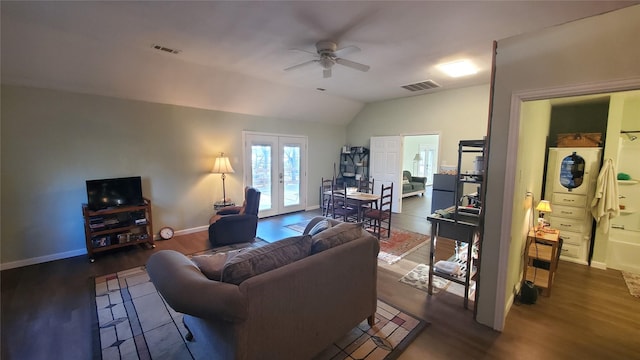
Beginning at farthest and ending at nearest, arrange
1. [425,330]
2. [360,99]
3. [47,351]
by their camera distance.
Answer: [360,99] → [425,330] → [47,351]

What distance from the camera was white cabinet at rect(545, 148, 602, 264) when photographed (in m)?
3.65

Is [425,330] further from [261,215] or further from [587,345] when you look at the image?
[261,215]

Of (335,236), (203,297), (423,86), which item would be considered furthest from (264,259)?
(423,86)

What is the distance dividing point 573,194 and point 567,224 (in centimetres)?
46

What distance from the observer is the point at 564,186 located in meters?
3.85

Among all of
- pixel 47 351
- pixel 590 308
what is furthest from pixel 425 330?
pixel 47 351

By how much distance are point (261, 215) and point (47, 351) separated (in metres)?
4.16

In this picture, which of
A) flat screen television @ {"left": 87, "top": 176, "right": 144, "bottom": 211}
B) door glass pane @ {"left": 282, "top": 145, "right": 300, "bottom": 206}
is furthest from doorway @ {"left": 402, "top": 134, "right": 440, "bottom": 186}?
flat screen television @ {"left": 87, "top": 176, "right": 144, "bottom": 211}

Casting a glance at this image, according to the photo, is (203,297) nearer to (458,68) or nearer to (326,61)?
(326,61)

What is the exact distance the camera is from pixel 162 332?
223 cm

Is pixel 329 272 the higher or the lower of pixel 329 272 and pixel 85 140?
the lower

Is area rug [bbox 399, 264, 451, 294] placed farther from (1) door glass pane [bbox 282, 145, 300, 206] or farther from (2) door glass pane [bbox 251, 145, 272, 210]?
(1) door glass pane [bbox 282, 145, 300, 206]

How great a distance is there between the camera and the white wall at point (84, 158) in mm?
3379

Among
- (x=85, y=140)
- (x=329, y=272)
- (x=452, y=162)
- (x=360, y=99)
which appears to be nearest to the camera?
(x=329, y=272)
